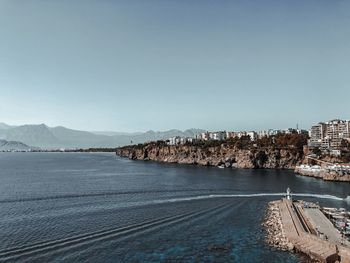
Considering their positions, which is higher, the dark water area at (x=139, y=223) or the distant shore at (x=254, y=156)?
the distant shore at (x=254, y=156)

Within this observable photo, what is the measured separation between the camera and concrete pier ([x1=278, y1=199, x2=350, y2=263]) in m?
32.6

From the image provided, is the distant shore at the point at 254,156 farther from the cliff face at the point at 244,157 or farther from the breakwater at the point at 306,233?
the breakwater at the point at 306,233

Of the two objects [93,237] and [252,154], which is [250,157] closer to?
[252,154]

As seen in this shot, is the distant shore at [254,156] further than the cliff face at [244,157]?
No

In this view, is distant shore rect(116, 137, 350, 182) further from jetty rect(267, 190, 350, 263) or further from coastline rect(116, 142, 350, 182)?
jetty rect(267, 190, 350, 263)

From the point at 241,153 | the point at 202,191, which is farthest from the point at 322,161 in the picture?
the point at 202,191

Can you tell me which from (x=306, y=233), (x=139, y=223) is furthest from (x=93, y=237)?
(x=306, y=233)

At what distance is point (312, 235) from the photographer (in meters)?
37.1

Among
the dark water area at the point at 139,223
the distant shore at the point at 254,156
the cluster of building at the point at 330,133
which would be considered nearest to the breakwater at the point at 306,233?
the dark water area at the point at 139,223

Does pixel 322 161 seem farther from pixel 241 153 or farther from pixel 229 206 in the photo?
pixel 229 206

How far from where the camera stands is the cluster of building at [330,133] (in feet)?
527

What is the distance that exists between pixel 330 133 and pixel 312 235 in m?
156

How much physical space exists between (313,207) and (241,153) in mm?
96574

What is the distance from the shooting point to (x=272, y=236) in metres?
40.3
